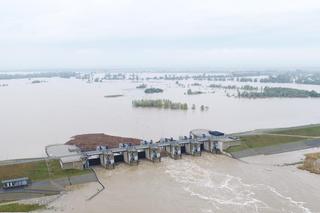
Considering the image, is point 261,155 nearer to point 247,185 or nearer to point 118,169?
point 247,185

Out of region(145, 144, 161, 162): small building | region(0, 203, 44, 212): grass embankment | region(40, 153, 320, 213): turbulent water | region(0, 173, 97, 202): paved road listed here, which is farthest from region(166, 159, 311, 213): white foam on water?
region(0, 203, 44, 212): grass embankment

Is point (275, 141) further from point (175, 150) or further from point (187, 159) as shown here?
point (175, 150)

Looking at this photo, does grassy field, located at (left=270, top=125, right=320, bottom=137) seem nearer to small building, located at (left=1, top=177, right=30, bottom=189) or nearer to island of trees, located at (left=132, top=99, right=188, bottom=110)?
island of trees, located at (left=132, top=99, right=188, bottom=110)

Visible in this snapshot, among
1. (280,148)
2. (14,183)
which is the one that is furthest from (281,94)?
(14,183)

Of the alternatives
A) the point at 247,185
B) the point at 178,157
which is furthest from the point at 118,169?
the point at 247,185

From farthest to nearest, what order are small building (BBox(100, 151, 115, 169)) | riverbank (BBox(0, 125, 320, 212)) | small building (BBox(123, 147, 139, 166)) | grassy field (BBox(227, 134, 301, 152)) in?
grassy field (BBox(227, 134, 301, 152))
small building (BBox(123, 147, 139, 166))
small building (BBox(100, 151, 115, 169))
riverbank (BBox(0, 125, 320, 212))

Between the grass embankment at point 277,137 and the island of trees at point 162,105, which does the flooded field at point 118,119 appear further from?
the grass embankment at point 277,137

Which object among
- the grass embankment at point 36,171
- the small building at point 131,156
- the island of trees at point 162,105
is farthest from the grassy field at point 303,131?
the grass embankment at point 36,171
